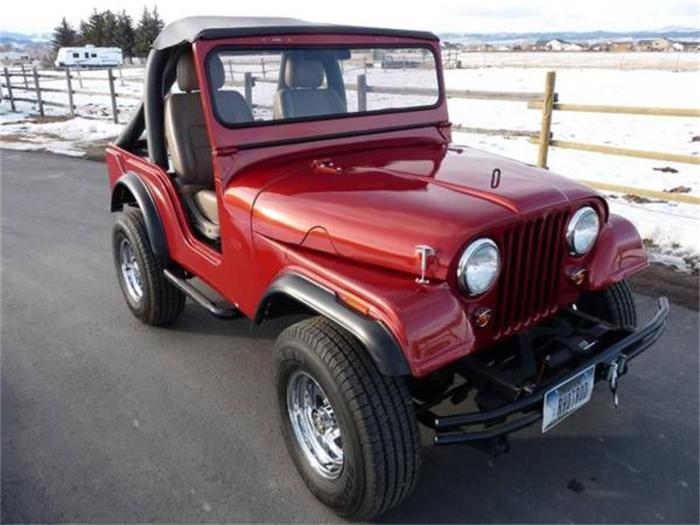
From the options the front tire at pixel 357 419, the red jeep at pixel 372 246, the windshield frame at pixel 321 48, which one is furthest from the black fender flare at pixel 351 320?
the windshield frame at pixel 321 48

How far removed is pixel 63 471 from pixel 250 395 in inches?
38.5

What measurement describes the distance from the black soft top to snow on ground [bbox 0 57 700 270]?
28cm

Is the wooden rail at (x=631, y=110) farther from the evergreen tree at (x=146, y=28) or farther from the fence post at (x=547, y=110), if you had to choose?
the evergreen tree at (x=146, y=28)

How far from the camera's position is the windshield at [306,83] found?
3.09 metres

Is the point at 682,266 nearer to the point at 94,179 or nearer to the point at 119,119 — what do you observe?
the point at 94,179

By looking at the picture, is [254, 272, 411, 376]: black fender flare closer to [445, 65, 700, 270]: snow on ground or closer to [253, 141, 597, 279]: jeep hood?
[253, 141, 597, 279]: jeep hood

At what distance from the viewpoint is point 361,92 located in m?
3.53

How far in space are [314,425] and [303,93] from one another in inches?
69.2

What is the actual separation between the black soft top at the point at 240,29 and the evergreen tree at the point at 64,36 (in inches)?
2737

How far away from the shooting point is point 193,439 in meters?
2.98

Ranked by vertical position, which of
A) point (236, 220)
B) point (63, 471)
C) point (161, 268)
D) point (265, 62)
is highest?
point (265, 62)

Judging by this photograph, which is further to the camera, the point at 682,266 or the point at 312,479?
the point at 682,266

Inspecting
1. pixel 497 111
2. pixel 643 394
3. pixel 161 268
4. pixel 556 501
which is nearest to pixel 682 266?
pixel 643 394

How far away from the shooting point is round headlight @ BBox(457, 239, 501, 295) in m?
2.23
